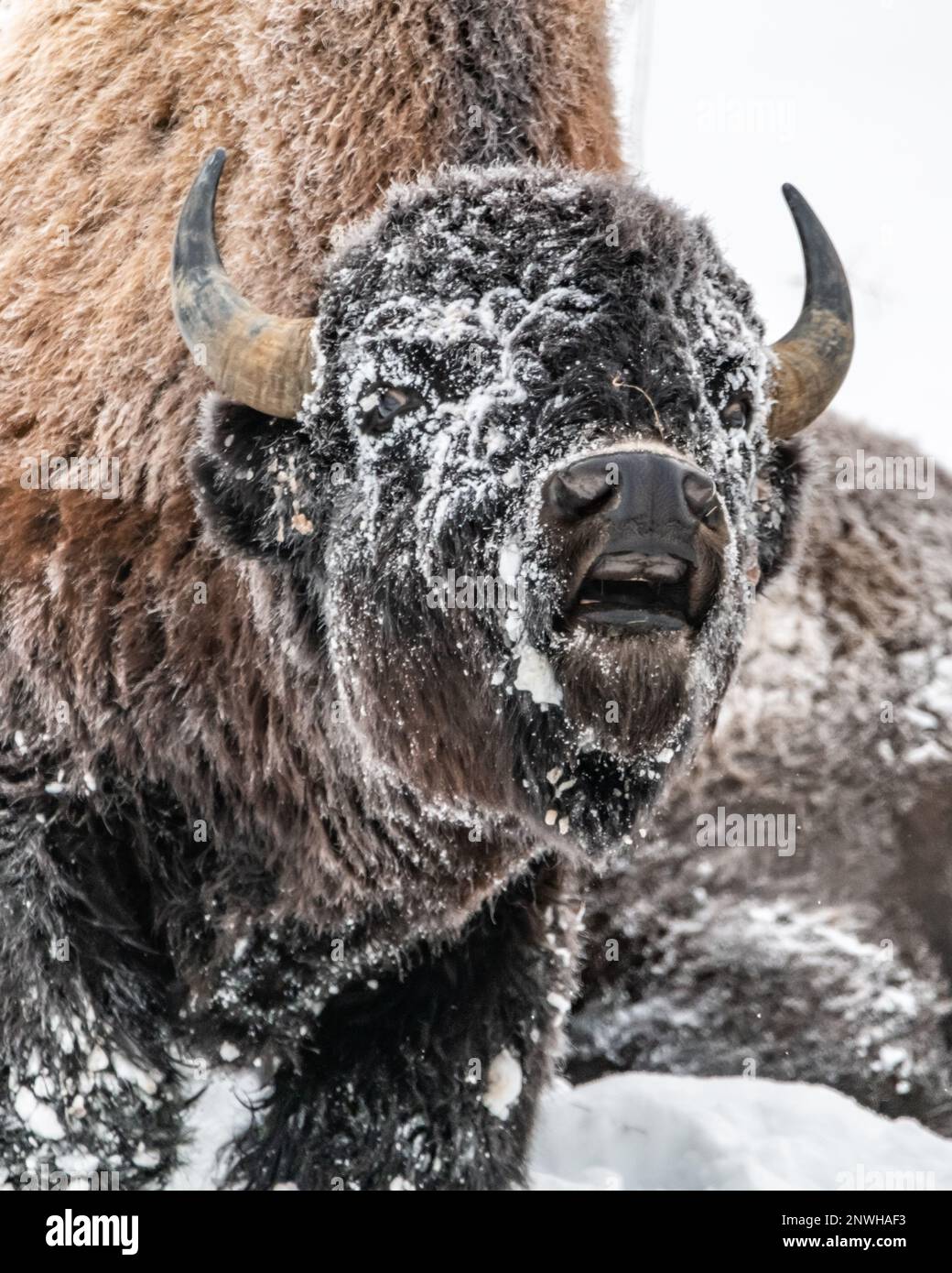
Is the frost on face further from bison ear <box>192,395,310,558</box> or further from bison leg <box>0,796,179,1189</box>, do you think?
bison leg <box>0,796,179,1189</box>

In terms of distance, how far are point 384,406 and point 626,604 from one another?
0.78 metres

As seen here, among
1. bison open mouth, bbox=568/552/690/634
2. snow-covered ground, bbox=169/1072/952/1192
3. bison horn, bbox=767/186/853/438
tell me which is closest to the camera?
bison open mouth, bbox=568/552/690/634

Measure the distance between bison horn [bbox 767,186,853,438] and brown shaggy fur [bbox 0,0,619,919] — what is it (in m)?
0.74

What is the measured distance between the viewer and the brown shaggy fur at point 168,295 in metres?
4.19

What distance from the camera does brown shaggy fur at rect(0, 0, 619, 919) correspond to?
4191mm

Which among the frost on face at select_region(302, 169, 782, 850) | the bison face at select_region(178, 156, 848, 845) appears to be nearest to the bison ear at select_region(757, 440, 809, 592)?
the bison face at select_region(178, 156, 848, 845)

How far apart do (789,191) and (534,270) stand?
35.0 inches

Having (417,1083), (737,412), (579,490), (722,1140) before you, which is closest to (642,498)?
(579,490)

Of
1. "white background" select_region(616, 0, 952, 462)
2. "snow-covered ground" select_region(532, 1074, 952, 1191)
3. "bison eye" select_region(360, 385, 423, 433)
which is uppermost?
"bison eye" select_region(360, 385, 423, 433)

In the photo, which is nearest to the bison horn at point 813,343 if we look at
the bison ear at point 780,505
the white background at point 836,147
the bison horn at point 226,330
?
the bison ear at point 780,505

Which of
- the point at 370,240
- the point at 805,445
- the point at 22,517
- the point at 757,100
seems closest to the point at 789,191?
the point at 805,445

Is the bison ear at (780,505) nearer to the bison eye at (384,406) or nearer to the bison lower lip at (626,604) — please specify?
the bison lower lip at (626,604)

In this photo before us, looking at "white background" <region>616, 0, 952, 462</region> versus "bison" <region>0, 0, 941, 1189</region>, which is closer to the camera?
"bison" <region>0, 0, 941, 1189</region>

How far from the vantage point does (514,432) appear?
3490 mm
